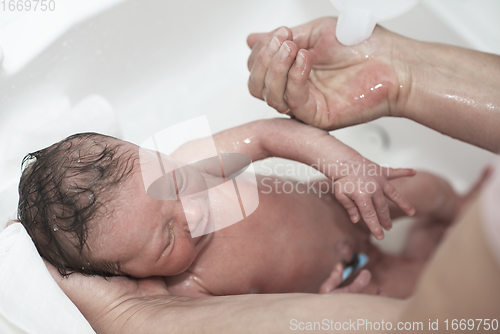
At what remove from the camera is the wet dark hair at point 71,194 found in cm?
62

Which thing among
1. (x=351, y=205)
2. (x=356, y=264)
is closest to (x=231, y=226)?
(x=351, y=205)

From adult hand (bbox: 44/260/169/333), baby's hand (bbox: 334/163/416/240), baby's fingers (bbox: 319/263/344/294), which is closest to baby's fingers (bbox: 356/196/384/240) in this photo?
baby's hand (bbox: 334/163/416/240)

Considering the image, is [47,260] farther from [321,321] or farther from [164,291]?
[321,321]

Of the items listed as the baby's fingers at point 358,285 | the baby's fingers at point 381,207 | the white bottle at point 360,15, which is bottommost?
the baby's fingers at point 358,285

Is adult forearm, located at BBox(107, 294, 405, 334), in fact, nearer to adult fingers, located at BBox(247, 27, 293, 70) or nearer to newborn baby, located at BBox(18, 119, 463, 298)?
newborn baby, located at BBox(18, 119, 463, 298)

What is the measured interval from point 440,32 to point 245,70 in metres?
0.63

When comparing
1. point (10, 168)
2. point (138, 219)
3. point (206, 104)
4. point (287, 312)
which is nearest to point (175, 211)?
point (138, 219)

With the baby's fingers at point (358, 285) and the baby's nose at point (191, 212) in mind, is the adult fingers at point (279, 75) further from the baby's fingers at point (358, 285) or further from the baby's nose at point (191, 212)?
the baby's fingers at point (358, 285)

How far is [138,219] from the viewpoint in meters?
0.65

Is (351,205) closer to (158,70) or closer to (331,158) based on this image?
(331,158)

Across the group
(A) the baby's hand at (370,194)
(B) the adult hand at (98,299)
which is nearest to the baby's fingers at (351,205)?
(A) the baby's hand at (370,194)

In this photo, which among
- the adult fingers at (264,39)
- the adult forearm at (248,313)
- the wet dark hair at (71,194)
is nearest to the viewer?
the adult forearm at (248,313)

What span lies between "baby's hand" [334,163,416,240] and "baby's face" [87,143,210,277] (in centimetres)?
27

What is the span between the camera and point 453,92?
0.79 meters
